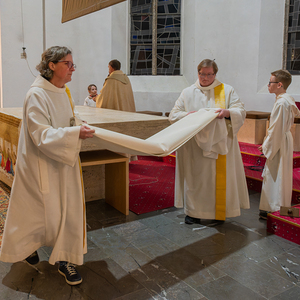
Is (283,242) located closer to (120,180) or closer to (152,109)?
(120,180)

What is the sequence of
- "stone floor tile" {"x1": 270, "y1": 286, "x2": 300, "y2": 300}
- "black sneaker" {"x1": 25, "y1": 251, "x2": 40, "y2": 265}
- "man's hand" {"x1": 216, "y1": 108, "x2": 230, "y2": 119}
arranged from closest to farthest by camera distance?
"stone floor tile" {"x1": 270, "y1": 286, "x2": 300, "y2": 300}, "black sneaker" {"x1": 25, "y1": 251, "x2": 40, "y2": 265}, "man's hand" {"x1": 216, "y1": 108, "x2": 230, "y2": 119}

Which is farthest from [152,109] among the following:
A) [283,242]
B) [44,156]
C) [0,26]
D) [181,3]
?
[44,156]

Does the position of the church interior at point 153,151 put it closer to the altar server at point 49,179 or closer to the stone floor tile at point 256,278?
the stone floor tile at point 256,278

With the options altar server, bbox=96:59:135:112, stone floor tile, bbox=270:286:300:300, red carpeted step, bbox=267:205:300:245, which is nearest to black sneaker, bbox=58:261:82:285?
stone floor tile, bbox=270:286:300:300

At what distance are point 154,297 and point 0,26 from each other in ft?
28.8

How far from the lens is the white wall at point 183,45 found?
8039 mm

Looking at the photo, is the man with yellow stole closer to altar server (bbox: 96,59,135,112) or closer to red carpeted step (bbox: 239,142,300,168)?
red carpeted step (bbox: 239,142,300,168)

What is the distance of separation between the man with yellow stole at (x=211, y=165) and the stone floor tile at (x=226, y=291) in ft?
3.74

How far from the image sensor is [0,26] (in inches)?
360

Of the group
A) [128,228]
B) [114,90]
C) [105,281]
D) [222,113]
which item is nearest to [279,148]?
[222,113]

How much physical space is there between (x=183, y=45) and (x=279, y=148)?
20.2ft

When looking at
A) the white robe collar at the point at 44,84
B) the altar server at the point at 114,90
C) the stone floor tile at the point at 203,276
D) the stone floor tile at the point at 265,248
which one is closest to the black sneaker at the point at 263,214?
the stone floor tile at the point at 265,248

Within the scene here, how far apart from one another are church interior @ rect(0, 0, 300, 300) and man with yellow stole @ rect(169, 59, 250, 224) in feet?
0.71

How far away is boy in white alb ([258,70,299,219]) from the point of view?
381 centimetres
